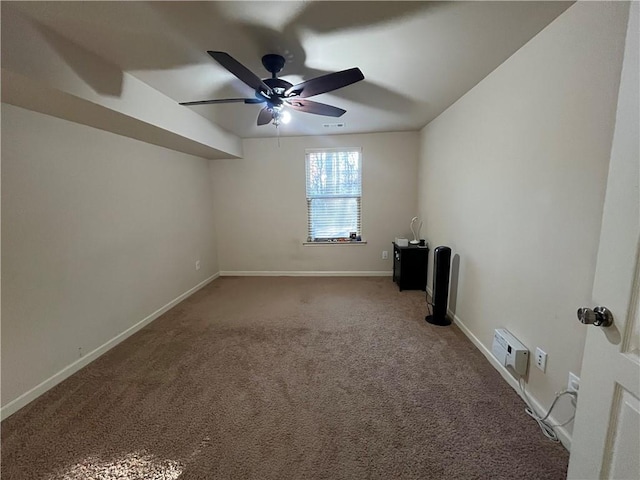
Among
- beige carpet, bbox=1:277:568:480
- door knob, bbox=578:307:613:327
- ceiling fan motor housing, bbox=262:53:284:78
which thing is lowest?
beige carpet, bbox=1:277:568:480

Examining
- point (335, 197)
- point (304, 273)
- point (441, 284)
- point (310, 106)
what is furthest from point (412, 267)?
point (310, 106)

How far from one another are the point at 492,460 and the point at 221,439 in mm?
1473

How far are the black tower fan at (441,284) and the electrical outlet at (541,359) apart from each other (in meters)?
1.18

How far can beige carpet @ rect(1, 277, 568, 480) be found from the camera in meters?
1.44

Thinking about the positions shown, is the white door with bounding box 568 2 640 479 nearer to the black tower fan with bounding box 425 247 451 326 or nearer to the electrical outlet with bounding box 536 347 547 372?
the electrical outlet with bounding box 536 347 547 372

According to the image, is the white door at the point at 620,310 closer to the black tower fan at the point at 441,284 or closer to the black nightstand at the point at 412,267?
the black tower fan at the point at 441,284

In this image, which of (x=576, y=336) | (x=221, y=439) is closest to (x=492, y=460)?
A: (x=576, y=336)

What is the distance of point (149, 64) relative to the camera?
198cm

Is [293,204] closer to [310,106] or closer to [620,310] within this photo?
[310,106]

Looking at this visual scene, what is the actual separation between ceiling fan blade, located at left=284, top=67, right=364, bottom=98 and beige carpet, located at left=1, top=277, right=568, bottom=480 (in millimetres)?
2093

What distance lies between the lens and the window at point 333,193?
4.44 m

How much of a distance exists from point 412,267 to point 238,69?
10.6 ft

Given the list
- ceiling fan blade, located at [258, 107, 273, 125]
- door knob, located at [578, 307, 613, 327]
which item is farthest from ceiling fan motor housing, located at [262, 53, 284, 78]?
door knob, located at [578, 307, 613, 327]

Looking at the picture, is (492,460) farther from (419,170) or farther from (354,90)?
(419,170)
